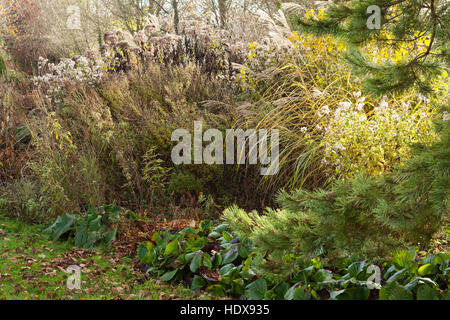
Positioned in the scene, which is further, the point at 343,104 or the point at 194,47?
the point at 194,47

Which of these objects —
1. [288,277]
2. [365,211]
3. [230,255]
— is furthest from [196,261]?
[365,211]

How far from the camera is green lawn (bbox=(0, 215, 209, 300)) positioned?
277 cm

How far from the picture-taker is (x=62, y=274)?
9.87ft

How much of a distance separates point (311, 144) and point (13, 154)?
135 inches

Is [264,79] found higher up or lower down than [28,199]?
higher up

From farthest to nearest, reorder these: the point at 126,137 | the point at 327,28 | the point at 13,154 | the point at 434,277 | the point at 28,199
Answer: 1. the point at 13,154
2. the point at 126,137
3. the point at 28,199
4. the point at 434,277
5. the point at 327,28

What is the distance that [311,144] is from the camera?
4453mm

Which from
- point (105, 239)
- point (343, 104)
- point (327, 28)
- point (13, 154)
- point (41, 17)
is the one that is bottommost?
point (105, 239)

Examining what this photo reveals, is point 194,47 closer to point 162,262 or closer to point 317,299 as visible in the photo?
point 162,262

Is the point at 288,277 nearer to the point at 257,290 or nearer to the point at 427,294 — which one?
the point at 257,290

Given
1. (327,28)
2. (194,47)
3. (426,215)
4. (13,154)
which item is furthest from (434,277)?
(194,47)

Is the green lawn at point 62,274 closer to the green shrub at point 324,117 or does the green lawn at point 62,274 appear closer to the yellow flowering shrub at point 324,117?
the yellow flowering shrub at point 324,117

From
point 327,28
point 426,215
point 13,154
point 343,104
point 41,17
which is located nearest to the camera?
point 426,215

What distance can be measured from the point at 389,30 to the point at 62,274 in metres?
2.52
